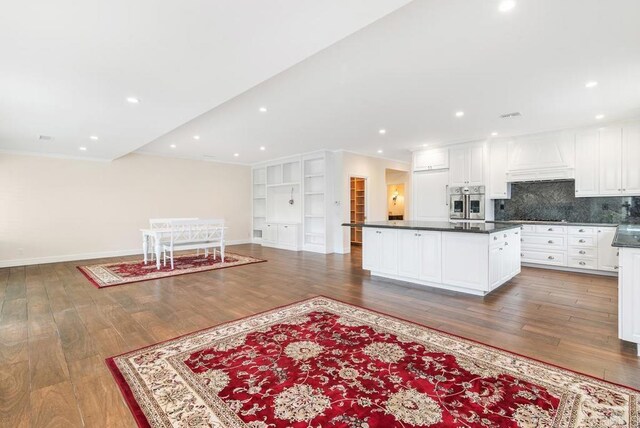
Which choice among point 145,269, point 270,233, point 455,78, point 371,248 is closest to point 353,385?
point 371,248

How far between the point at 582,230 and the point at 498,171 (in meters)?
1.74

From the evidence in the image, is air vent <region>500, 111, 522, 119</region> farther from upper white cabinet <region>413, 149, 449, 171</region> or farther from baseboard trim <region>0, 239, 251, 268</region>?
baseboard trim <region>0, 239, 251, 268</region>

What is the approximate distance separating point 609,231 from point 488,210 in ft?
6.16

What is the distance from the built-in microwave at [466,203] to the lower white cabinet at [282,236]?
12.8 ft

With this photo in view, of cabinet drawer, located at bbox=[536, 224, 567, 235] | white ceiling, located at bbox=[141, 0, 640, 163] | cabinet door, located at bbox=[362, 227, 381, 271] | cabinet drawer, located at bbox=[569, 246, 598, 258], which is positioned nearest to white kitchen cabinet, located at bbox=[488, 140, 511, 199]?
white ceiling, located at bbox=[141, 0, 640, 163]

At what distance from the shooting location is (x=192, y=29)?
78.9 inches

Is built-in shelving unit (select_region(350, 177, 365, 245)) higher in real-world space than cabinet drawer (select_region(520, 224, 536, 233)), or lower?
higher

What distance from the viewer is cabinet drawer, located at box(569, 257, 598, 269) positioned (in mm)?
4933

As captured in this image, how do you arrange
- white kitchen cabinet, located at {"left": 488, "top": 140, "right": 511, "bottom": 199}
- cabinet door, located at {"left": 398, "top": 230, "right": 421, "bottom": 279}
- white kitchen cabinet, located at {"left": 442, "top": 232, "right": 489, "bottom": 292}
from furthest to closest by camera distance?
white kitchen cabinet, located at {"left": 488, "top": 140, "right": 511, "bottom": 199} < cabinet door, located at {"left": 398, "top": 230, "right": 421, "bottom": 279} < white kitchen cabinet, located at {"left": 442, "top": 232, "right": 489, "bottom": 292}

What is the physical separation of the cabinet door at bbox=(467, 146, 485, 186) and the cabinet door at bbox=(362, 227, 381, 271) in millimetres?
2958

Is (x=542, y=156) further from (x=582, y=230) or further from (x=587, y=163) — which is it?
(x=582, y=230)

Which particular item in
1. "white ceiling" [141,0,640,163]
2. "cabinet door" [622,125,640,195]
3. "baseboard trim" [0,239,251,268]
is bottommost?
"baseboard trim" [0,239,251,268]

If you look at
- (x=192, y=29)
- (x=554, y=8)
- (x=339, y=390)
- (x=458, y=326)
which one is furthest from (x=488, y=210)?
(x=192, y=29)

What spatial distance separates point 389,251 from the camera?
15.1ft
